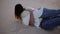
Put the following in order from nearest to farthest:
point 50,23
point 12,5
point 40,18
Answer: point 50,23 → point 40,18 → point 12,5

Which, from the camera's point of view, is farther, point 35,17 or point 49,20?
point 35,17

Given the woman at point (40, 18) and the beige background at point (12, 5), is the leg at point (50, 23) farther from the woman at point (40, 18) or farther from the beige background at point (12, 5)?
the beige background at point (12, 5)

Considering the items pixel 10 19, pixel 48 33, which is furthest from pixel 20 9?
pixel 48 33

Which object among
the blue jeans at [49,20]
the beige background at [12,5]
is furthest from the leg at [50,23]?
the beige background at [12,5]

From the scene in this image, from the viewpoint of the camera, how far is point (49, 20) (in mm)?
1873

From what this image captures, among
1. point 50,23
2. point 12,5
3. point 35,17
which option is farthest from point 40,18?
point 12,5

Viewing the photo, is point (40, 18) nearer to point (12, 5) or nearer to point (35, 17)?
point (35, 17)

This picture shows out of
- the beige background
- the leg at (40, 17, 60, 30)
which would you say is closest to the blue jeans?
the leg at (40, 17, 60, 30)

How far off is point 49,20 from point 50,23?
2.9 inches

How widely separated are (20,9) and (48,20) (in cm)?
43

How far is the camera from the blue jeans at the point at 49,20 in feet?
5.88

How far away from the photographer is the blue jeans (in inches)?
70.6

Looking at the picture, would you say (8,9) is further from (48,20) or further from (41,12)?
(48,20)

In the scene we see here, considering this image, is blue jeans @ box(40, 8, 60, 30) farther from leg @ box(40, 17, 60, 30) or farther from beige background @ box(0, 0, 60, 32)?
beige background @ box(0, 0, 60, 32)
